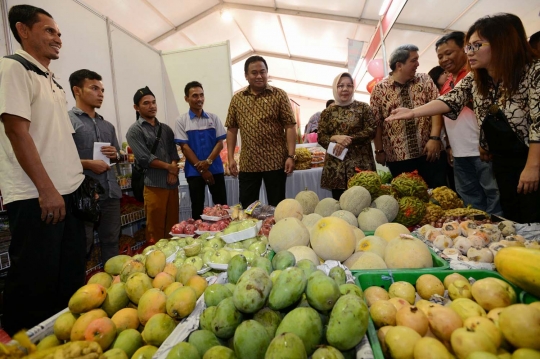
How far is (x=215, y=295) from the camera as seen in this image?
0.96m

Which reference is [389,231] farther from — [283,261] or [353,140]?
[353,140]

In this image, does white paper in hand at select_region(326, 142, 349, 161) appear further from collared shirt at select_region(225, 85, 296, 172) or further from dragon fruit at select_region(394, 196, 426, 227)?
dragon fruit at select_region(394, 196, 426, 227)

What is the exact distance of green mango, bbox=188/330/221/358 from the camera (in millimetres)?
799

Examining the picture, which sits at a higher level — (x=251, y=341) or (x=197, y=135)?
(x=197, y=135)

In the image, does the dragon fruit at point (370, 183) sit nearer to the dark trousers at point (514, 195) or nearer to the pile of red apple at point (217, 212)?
the dark trousers at point (514, 195)

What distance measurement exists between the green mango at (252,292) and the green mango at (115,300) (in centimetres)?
54

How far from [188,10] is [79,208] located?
675 cm

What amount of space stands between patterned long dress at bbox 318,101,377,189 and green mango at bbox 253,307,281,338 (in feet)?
7.12

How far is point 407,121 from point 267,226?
1.77 metres

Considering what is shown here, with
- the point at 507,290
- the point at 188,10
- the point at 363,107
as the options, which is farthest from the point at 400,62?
the point at 188,10

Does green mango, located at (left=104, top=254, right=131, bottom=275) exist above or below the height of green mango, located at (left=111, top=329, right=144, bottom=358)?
above

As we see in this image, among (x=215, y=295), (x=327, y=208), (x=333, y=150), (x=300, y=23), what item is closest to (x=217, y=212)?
(x=327, y=208)

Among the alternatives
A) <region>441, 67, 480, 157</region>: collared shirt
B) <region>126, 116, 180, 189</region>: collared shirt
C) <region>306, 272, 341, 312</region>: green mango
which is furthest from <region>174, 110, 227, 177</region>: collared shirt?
<region>306, 272, 341, 312</region>: green mango

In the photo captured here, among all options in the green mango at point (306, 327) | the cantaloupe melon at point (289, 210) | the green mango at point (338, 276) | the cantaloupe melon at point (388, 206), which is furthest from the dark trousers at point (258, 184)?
the green mango at point (306, 327)
